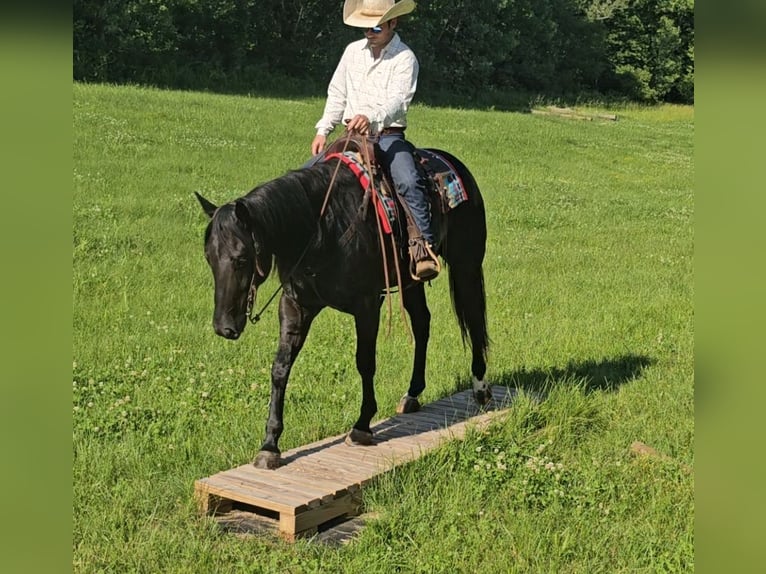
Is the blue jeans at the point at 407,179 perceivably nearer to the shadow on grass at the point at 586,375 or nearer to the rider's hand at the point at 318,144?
the rider's hand at the point at 318,144

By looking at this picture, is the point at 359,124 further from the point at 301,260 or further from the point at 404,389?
the point at 404,389

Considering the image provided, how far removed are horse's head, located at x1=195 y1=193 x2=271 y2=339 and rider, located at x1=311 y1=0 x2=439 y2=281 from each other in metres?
1.63

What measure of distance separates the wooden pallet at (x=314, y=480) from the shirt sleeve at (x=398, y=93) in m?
2.42

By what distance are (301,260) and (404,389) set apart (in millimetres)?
2745

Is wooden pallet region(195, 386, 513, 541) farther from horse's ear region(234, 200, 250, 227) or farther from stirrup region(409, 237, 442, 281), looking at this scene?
horse's ear region(234, 200, 250, 227)

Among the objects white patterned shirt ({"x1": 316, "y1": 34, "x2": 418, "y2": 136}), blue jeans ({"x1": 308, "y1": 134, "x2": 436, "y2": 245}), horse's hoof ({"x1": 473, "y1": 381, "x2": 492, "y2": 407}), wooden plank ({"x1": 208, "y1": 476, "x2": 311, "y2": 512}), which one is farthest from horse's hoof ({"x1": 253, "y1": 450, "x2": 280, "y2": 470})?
white patterned shirt ({"x1": 316, "y1": 34, "x2": 418, "y2": 136})

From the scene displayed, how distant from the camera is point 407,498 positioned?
544cm

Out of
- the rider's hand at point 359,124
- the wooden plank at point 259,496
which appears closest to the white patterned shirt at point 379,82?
the rider's hand at point 359,124

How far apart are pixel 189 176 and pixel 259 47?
32430 millimetres

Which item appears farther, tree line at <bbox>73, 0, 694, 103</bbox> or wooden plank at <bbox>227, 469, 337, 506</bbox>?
tree line at <bbox>73, 0, 694, 103</bbox>

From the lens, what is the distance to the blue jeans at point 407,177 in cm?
633

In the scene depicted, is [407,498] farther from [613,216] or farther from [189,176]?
[613,216]

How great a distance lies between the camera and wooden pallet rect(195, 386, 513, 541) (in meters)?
5.14

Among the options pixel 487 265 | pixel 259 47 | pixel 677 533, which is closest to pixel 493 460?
pixel 677 533
